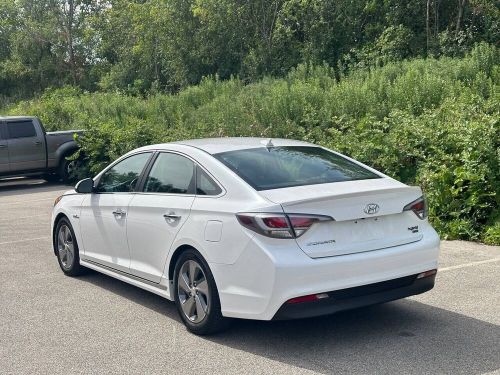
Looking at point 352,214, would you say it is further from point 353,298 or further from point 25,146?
point 25,146

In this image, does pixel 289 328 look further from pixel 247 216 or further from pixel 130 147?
pixel 130 147

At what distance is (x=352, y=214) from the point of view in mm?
5457

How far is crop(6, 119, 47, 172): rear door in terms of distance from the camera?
1969 centimetres

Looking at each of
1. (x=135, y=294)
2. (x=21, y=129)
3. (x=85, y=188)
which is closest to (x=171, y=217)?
(x=135, y=294)

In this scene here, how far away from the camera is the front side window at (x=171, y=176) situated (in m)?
6.40

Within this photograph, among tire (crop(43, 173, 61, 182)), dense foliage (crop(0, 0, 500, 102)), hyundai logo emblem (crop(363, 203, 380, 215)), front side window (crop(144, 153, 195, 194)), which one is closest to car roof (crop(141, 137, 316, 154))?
front side window (crop(144, 153, 195, 194))

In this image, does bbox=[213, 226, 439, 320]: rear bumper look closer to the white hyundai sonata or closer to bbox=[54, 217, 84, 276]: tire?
the white hyundai sonata

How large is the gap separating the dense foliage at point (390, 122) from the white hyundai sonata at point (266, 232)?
3.80 m

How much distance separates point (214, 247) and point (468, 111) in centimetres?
693

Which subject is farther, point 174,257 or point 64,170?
point 64,170

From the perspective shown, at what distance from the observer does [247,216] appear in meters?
5.42

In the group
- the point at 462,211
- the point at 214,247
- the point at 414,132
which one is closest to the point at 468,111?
the point at 414,132

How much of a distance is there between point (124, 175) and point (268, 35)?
2273 centimetres

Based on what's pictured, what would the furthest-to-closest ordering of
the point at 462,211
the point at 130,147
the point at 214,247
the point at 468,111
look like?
the point at 130,147, the point at 468,111, the point at 462,211, the point at 214,247
